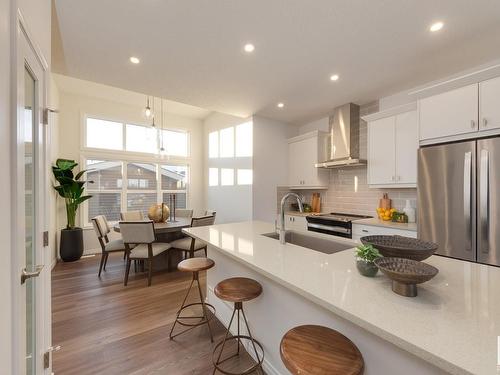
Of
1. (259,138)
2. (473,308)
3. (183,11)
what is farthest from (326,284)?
(259,138)

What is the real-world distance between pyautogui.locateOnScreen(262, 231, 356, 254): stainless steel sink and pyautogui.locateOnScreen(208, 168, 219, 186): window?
11.4 feet

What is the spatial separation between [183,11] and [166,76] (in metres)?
1.15

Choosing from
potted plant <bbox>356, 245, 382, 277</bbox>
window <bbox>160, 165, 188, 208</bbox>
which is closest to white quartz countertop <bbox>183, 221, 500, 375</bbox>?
potted plant <bbox>356, 245, 382, 277</bbox>

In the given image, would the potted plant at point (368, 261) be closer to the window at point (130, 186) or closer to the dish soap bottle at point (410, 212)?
the dish soap bottle at point (410, 212)

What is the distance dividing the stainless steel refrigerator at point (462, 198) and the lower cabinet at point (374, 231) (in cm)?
23

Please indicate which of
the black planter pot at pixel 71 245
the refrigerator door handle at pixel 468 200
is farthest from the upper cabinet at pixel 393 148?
the black planter pot at pixel 71 245

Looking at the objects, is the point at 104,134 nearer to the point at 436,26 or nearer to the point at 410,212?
the point at 436,26

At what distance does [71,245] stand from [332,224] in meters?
4.59

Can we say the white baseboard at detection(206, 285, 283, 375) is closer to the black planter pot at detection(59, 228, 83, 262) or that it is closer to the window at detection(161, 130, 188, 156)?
the black planter pot at detection(59, 228, 83, 262)

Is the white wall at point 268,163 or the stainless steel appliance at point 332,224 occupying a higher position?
the white wall at point 268,163

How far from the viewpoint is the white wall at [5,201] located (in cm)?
87

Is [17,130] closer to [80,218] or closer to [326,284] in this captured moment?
[326,284]

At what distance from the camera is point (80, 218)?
4609mm

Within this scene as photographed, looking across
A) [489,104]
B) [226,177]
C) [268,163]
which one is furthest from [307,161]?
[489,104]
